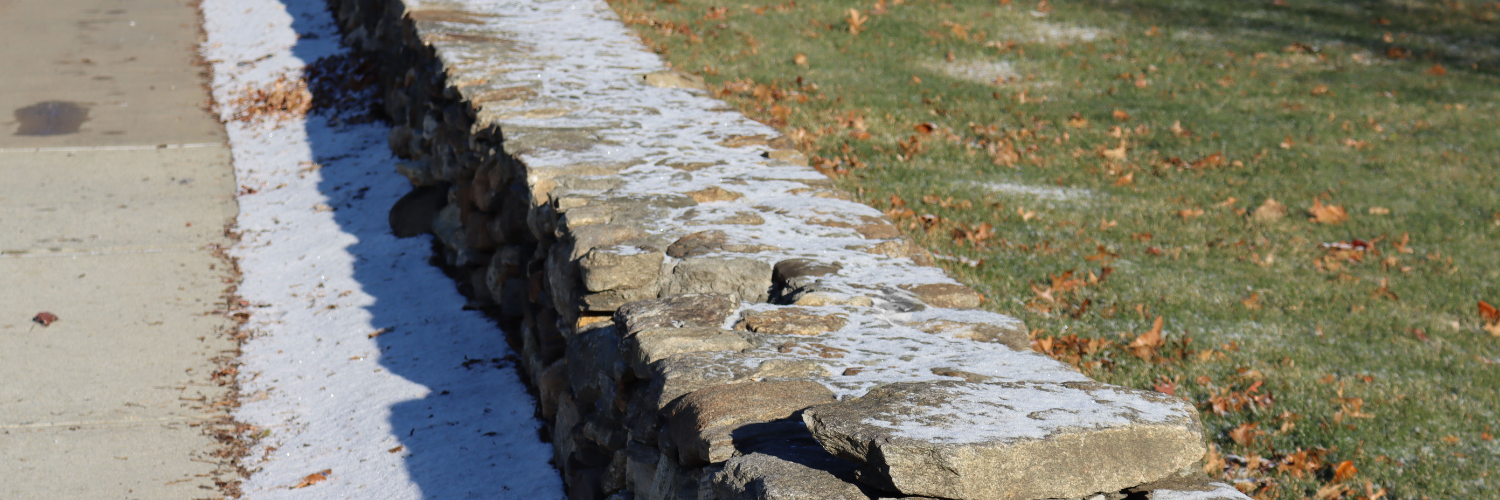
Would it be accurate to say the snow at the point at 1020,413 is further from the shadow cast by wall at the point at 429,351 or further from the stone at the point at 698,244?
the shadow cast by wall at the point at 429,351

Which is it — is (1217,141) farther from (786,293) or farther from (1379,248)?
(786,293)

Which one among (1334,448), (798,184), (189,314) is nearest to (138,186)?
(189,314)

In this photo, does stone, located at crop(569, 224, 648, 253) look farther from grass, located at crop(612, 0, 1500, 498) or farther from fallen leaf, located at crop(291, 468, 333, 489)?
grass, located at crop(612, 0, 1500, 498)

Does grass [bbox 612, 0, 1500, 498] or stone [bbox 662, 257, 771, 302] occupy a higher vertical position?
stone [bbox 662, 257, 771, 302]

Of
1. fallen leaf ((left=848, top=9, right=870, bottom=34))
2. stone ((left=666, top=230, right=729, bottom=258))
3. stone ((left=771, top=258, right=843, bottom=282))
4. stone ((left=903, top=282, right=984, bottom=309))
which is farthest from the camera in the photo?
fallen leaf ((left=848, top=9, right=870, bottom=34))

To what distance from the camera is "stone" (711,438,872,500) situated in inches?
82.0

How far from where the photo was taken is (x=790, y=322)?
10.3ft

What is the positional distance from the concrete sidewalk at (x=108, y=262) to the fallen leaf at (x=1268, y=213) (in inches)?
224

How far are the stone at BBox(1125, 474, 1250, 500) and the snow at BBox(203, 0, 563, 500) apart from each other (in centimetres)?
231

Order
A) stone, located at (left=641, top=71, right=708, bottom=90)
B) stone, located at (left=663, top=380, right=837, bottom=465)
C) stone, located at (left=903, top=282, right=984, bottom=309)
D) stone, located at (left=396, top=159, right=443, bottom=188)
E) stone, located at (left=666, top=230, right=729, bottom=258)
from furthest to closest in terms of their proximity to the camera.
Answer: stone, located at (left=396, top=159, right=443, bottom=188) → stone, located at (left=641, top=71, right=708, bottom=90) → stone, located at (left=666, top=230, right=729, bottom=258) → stone, located at (left=903, top=282, right=984, bottom=309) → stone, located at (left=663, top=380, right=837, bottom=465)

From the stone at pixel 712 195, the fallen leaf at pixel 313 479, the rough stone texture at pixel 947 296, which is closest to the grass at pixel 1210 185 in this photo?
the rough stone texture at pixel 947 296

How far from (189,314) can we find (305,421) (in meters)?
1.37

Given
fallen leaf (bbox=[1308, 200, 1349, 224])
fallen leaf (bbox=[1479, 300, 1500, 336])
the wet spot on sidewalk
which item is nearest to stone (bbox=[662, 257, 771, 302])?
fallen leaf (bbox=[1479, 300, 1500, 336])

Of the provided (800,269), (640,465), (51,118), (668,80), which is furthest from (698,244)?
(51,118)
